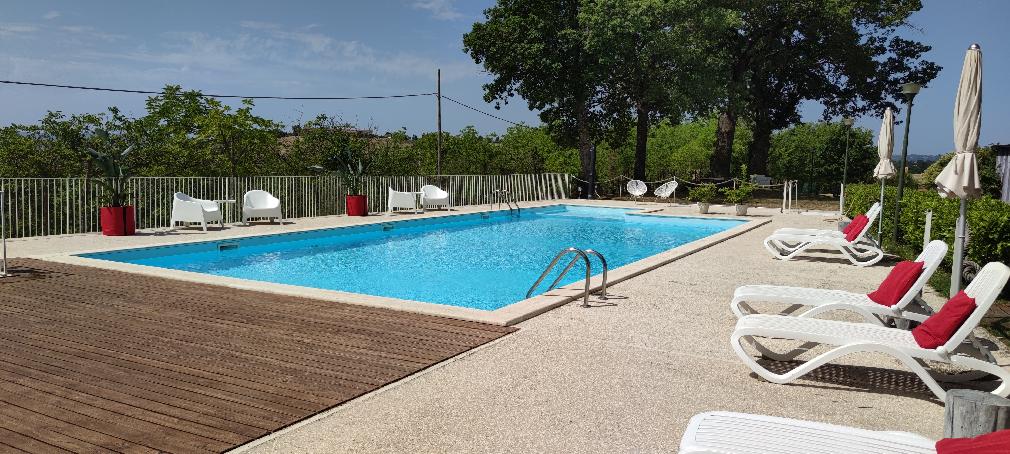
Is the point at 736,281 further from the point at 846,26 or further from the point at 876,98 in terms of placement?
the point at 876,98

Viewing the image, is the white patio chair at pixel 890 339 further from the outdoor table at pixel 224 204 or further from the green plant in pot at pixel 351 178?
the green plant in pot at pixel 351 178

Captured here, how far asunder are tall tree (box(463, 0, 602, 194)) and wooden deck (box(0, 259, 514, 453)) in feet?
74.4

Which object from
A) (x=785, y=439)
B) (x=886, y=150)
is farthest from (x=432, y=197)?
(x=785, y=439)

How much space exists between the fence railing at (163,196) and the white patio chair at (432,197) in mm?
675

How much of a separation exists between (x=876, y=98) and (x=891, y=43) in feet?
8.63

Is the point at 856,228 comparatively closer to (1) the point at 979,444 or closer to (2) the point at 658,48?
(1) the point at 979,444

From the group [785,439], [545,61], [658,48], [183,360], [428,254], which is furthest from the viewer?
[545,61]

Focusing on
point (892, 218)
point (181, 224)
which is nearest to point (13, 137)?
point (181, 224)

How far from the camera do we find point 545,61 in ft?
89.4

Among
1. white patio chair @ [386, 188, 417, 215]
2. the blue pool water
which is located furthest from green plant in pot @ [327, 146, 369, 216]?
the blue pool water

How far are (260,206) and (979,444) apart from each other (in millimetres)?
14570

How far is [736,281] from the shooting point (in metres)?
8.16

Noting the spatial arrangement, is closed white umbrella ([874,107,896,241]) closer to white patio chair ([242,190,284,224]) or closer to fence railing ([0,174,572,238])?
white patio chair ([242,190,284,224])

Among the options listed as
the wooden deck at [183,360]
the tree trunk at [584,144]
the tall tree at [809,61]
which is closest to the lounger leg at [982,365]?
the wooden deck at [183,360]
